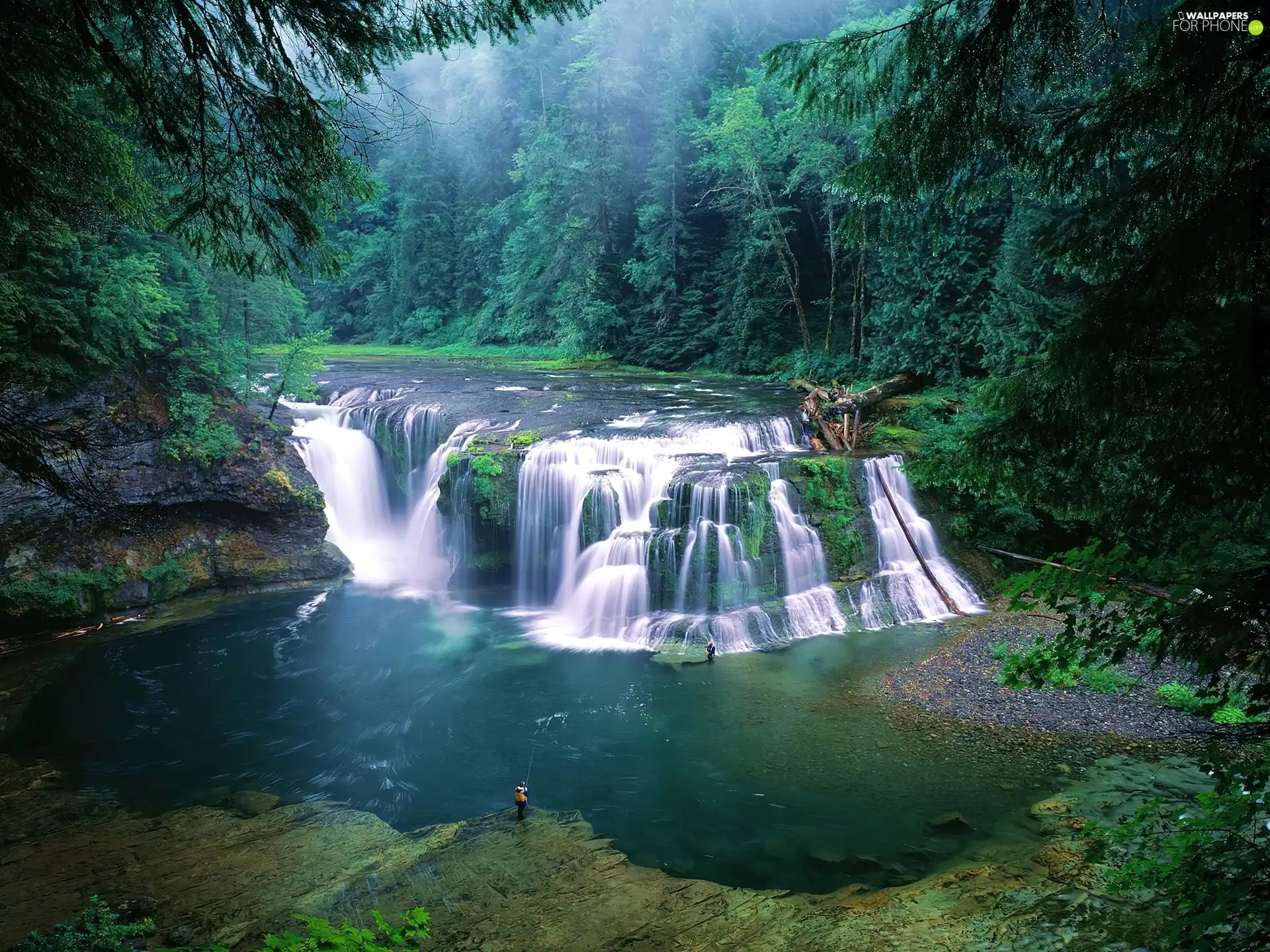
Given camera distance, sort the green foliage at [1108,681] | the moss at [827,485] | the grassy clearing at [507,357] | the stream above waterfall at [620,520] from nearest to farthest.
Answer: the green foliage at [1108,681] < the stream above waterfall at [620,520] < the moss at [827,485] < the grassy clearing at [507,357]

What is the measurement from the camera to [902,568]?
1359cm

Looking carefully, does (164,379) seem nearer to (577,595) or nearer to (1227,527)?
(577,595)

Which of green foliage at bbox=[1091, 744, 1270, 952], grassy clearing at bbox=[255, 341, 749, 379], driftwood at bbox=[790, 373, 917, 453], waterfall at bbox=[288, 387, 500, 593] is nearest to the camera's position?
green foliage at bbox=[1091, 744, 1270, 952]

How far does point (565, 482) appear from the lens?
1499 centimetres

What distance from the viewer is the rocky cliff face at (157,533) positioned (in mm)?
12312

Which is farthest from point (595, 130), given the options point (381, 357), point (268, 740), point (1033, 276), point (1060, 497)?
point (1060, 497)

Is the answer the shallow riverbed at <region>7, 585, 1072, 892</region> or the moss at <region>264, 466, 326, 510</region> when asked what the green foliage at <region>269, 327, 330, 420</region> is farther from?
the shallow riverbed at <region>7, 585, 1072, 892</region>

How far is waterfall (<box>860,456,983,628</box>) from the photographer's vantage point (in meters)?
12.8

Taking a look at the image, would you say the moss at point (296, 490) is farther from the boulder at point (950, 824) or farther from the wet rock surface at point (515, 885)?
the boulder at point (950, 824)

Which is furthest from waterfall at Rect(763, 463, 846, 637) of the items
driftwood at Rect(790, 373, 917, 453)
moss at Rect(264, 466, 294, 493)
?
moss at Rect(264, 466, 294, 493)

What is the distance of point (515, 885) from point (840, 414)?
43.6 ft

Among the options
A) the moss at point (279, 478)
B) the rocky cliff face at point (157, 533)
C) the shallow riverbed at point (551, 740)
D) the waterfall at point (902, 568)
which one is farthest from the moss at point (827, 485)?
the moss at point (279, 478)

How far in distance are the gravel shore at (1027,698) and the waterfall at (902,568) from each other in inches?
55.1

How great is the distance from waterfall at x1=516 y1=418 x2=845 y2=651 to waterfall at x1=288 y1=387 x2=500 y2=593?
115 inches
